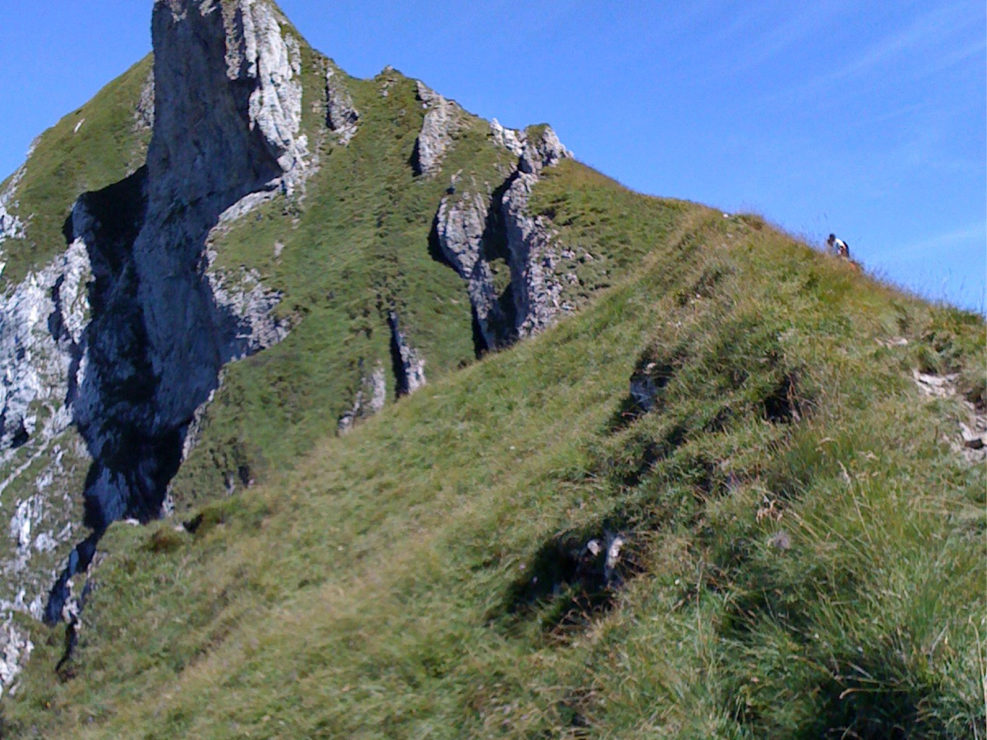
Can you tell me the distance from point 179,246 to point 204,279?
1518 centimetres

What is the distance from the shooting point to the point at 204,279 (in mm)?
61250

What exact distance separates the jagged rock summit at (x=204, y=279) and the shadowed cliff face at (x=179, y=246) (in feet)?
0.61

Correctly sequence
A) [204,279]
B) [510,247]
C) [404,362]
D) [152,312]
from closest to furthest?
1. [404,362]
2. [510,247]
3. [204,279]
4. [152,312]

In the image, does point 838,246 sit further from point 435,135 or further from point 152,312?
point 152,312

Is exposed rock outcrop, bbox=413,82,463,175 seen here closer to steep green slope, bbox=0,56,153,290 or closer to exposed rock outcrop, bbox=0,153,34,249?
steep green slope, bbox=0,56,153,290

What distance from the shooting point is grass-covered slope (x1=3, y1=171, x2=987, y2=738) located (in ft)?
18.0

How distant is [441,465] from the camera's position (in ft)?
54.2

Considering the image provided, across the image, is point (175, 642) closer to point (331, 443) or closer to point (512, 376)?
point (331, 443)

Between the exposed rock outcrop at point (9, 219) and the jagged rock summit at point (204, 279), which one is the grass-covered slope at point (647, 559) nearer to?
the jagged rock summit at point (204, 279)

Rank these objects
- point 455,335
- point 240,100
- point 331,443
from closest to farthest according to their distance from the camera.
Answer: point 331,443, point 455,335, point 240,100

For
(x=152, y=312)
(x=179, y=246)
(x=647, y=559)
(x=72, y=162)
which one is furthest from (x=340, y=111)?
(x=647, y=559)

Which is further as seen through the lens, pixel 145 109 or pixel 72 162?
pixel 145 109

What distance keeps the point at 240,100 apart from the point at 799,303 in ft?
219

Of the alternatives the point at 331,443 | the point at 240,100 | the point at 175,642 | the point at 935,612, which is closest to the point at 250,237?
the point at 240,100
